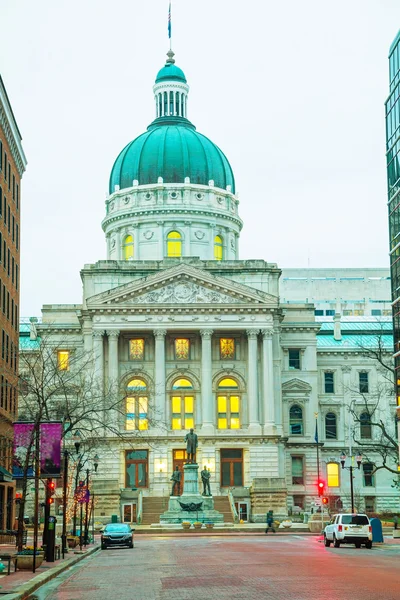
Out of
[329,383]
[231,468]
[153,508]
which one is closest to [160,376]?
[231,468]

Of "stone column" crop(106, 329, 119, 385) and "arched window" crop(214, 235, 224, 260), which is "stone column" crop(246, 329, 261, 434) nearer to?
"stone column" crop(106, 329, 119, 385)

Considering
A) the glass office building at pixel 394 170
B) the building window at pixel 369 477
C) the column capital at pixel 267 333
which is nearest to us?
the glass office building at pixel 394 170

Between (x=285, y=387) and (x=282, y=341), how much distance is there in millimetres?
4631

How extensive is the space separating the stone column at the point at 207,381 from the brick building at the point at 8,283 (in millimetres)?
29036

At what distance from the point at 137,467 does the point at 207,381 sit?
1014 cm

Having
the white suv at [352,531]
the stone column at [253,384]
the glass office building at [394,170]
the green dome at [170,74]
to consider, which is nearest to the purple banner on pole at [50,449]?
the white suv at [352,531]

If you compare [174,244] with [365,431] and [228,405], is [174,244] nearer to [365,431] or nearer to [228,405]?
[228,405]

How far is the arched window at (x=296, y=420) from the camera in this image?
116 metres

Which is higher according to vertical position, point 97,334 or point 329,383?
point 97,334

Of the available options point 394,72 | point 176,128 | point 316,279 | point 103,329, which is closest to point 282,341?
point 103,329

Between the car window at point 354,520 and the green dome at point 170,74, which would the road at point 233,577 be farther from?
the green dome at point 170,74

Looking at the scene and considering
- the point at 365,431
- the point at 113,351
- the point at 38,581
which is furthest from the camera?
the point at 365,431

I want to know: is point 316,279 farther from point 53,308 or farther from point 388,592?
point 388,592

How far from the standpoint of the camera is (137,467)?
10512 cm
